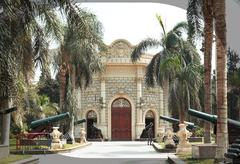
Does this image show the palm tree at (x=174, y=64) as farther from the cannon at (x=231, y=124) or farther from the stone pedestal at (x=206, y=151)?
the stone pedestal at (x=206, y=151)

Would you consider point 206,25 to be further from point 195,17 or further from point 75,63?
point 75,63

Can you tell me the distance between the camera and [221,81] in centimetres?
1538

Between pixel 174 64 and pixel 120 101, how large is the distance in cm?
2232

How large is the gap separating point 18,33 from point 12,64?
7.09 feet

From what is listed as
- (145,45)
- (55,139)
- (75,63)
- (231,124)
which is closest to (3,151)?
(231,124)

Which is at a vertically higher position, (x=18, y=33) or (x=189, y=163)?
(x=18, y=33)

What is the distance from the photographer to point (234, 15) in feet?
59.1

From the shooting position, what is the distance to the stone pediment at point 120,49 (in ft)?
179

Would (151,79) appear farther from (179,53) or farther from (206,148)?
(206,148)

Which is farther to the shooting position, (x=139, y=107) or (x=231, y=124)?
(x=139, y=107)

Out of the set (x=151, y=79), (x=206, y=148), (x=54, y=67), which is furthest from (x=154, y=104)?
(x=206, y=148)

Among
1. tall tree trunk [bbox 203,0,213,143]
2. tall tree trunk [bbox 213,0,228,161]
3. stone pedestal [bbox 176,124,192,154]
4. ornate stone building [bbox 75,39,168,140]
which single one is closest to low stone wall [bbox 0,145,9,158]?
stone pedestal [bbox 176,124,192,154]

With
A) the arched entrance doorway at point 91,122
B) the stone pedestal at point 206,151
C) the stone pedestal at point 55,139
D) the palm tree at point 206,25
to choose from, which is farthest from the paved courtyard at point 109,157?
the arched entrance doorway at point 91,122

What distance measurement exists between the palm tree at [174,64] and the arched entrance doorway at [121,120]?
14.4m
